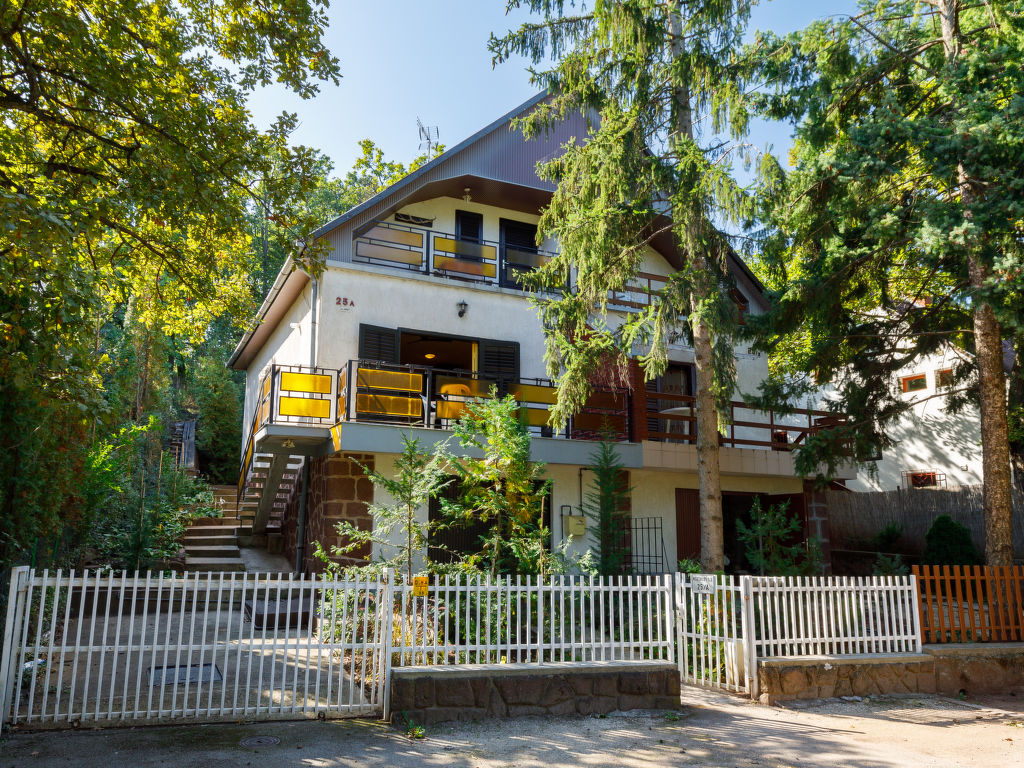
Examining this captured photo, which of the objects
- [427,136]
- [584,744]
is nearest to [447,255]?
[584,744]

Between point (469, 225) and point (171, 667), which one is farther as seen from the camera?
point (469, 225)

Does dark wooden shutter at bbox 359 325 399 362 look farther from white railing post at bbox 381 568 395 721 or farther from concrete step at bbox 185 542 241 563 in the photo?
white railing post at bbox 381 568 395 721

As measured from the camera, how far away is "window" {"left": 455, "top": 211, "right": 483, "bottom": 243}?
1509 cm

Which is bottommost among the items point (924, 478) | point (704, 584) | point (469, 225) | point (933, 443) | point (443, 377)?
point (704, 584)

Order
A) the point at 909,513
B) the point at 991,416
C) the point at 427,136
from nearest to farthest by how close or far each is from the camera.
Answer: the point at 991,416
the point at 909,513
the point at 427,136

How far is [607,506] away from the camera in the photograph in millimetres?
12672

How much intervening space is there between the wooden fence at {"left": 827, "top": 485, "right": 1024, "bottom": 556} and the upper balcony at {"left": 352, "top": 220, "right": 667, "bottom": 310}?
930cm

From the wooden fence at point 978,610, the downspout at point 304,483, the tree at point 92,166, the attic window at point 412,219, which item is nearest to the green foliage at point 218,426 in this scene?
the downspout at point 304,483

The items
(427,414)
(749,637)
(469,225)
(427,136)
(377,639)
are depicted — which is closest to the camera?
(377,639)

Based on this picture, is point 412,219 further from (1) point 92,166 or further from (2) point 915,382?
(2) point 915,382

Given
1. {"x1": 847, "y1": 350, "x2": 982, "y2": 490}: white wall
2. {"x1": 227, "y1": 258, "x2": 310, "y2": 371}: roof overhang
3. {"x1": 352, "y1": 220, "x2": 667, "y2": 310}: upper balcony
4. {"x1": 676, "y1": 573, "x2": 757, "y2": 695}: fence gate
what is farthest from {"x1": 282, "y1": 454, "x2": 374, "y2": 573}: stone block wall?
{"x1": 847, "y1": 350, "x2": 982, "y2": 490}: white wall

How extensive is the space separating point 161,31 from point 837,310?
430 inches

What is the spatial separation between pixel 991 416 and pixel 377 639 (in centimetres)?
917

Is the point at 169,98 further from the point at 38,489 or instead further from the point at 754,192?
the point at 754,192
